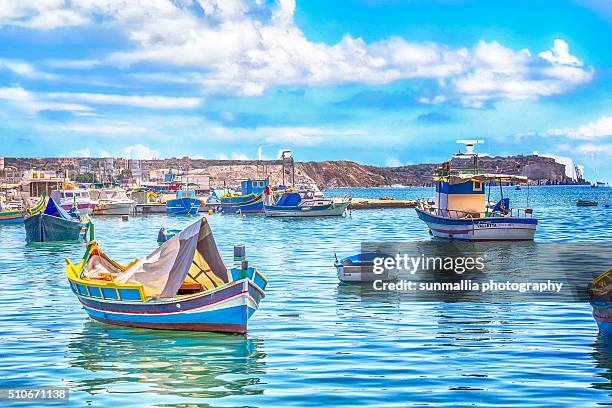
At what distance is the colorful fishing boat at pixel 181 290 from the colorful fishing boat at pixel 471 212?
110 feet

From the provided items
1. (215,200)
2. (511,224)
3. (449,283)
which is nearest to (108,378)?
(449,283)

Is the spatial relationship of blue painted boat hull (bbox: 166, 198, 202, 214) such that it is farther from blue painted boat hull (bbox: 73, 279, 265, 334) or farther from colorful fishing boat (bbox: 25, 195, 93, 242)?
blue painted boat hull (bbox: 73, 279, 265, 334)

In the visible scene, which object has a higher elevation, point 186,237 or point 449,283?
point 186,237

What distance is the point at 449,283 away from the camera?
1459 inches

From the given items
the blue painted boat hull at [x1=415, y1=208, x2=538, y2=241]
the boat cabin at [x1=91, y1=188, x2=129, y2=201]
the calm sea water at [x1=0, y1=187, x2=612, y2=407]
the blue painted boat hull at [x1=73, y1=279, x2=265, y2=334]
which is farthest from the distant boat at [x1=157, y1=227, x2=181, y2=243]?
the boat cabin at [x1=91, y1=188, x2=129, y2=201]

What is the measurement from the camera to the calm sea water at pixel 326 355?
1808 centimetres

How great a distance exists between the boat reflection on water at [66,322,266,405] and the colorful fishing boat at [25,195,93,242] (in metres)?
40.2

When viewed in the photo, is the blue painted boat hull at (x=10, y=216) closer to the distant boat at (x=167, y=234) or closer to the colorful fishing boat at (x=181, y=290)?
the distant boat at (x=167, y=234)

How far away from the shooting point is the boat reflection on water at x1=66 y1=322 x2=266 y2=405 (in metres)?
18.8

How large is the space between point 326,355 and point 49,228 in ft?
155

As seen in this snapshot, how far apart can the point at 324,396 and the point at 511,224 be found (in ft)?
136

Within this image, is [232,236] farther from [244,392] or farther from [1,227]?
[244,392]

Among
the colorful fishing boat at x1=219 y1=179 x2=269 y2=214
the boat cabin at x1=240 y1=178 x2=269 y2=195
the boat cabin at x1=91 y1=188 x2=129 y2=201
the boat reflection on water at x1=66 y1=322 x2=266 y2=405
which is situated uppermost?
the boat cabin at x1=240 y1=178 x2=269 y2=195

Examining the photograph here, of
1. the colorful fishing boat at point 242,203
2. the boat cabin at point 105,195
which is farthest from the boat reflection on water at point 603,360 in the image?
the boat cabin at point 105,195
